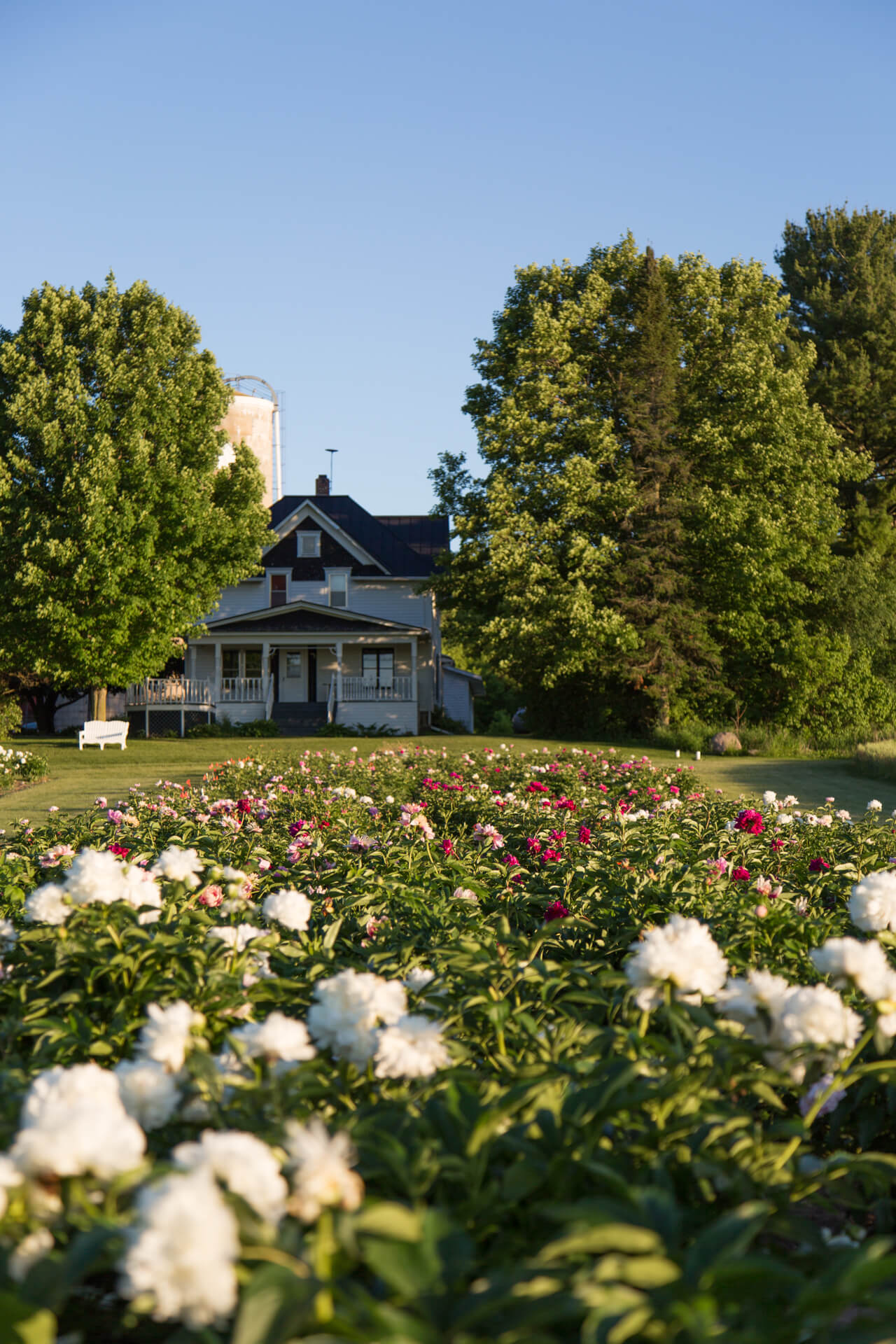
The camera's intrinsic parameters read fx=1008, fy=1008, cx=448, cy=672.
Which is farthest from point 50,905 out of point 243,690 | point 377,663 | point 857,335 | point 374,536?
point 857,335

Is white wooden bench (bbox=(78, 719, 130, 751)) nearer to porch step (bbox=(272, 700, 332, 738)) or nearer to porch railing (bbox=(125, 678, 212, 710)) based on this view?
porch railing (bbox=(125, 678, 212, 710))

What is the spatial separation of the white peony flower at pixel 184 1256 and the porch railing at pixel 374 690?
25.8 m

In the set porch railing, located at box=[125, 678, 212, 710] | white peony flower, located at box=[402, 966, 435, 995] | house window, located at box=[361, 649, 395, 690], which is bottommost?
white peony flower, located at box=[402, 966, 435, 995]

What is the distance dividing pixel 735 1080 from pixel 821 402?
3068 cm

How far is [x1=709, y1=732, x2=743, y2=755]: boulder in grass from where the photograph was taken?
67.5 ft

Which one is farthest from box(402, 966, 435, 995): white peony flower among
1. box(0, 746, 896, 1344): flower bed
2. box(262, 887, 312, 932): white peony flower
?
box(262, 887, 312, 932): white peony flower

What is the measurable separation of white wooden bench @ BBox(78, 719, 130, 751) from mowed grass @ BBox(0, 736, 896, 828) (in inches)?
8.2

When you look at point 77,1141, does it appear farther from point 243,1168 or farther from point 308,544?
point 308,544

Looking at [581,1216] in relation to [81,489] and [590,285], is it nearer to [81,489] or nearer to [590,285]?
[81,489]

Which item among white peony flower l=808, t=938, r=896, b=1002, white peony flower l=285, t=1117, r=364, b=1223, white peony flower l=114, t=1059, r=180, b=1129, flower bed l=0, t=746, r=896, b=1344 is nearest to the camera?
flower bed l=0, t=746, r=896, b=1344

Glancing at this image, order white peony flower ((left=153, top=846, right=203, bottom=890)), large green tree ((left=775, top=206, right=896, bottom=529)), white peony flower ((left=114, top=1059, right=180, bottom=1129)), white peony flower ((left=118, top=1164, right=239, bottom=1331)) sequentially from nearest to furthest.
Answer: white peony flower ((left=118, top=1164, right=239, bottom=1331)), white peony flower ((left=114, top=1059, right=180, bottom=1129)), white peony flower ((left=153, top=846, right=203, bottom=890)), large green tree ((left=775, top=206, right=896, bottom=529))

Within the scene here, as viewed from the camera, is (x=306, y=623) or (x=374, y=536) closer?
(x=306, y=623)

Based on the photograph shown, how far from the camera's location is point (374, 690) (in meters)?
27.8

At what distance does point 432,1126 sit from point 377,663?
27988 mm
